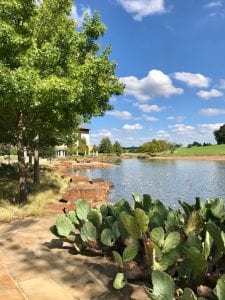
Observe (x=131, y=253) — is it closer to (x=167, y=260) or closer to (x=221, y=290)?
(x=167, y=260)

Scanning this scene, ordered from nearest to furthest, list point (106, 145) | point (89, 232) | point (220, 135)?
point (89, 232), point (106, 145), point (220, 135)

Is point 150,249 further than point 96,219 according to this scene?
No

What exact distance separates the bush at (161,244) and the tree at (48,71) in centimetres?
561

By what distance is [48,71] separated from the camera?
43.7ft

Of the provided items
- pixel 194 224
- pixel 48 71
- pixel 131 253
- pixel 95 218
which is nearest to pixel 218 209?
pixel 194 224

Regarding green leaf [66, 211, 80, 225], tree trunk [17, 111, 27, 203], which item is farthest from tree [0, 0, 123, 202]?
green leaf [66, 211, 80, 225]

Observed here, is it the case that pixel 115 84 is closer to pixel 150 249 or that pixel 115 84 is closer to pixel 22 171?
pixel 22 171

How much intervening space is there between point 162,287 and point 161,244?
112 centimetres

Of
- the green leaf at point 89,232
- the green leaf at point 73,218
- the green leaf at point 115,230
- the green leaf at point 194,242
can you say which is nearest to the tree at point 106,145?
the green leaf at point 73,218

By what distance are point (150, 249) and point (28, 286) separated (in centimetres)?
182

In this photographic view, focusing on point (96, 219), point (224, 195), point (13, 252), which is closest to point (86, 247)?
point (96, 219)

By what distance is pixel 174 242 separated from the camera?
207 inches

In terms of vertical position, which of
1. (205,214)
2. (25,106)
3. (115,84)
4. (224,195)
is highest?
(115,84)

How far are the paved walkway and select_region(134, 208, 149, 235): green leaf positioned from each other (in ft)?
2.62
